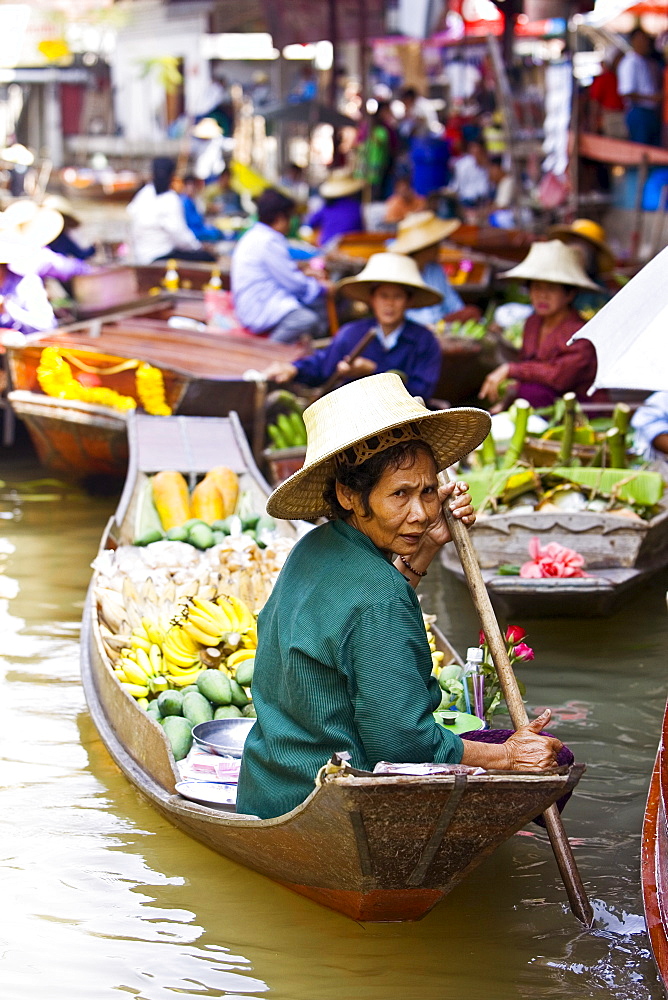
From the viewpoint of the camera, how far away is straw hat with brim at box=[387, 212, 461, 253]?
841 cm

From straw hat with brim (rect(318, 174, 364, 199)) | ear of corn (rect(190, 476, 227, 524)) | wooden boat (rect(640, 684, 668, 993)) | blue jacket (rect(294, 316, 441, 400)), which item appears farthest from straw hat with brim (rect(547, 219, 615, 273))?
wooden boat (rect(640, 684, 668, 993))

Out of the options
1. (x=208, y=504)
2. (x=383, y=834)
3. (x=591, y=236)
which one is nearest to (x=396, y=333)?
(x=208, y=504)

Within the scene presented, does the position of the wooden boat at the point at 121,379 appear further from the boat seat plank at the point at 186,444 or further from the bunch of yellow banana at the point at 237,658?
the bunch of yellow banana at the point at 237,658

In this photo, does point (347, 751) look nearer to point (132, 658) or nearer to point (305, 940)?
point (305, 940)

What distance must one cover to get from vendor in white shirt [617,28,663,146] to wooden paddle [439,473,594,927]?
914 centimetres

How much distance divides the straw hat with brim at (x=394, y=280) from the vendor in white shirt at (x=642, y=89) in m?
5.75

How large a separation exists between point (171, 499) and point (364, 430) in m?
2.95

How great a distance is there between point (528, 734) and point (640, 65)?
10096 mm

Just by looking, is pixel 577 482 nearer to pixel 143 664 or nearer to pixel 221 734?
pixel 143 664

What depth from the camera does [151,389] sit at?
7043 mm

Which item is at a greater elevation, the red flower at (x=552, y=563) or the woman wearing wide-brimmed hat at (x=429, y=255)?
the woman wearing wide-brimmed hat at (x=429, y=255)

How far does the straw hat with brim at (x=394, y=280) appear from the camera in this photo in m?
6.26

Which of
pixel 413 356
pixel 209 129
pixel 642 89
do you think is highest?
pixel 642 89

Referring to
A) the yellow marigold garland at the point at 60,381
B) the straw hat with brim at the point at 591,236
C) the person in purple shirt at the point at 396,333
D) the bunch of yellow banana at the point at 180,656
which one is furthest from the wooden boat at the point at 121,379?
the bunch of yellow banana at the point at 180,656
